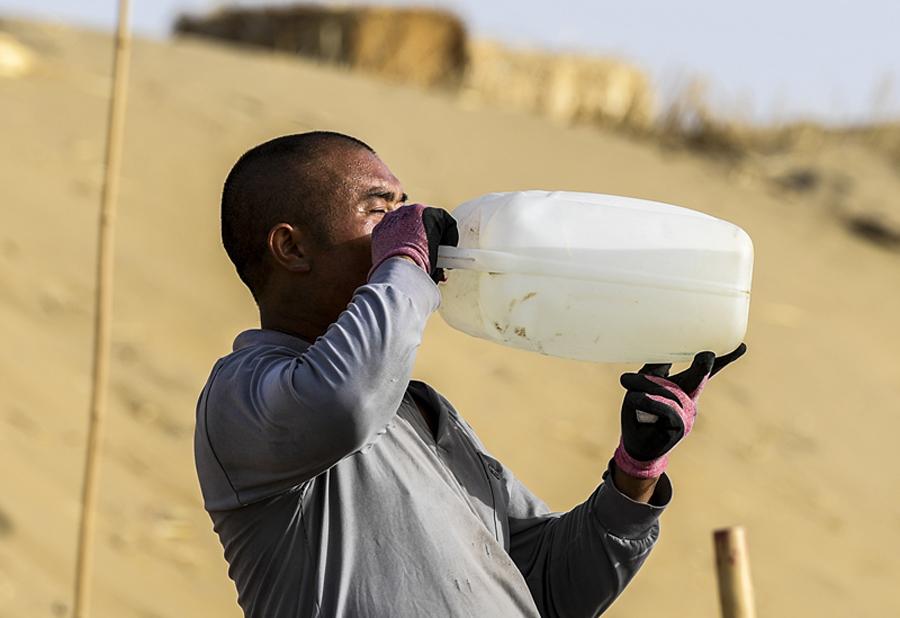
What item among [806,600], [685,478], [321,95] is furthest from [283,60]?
[806,600]

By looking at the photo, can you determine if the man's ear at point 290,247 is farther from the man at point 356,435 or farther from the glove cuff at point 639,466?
the glove cuff at point 639,466

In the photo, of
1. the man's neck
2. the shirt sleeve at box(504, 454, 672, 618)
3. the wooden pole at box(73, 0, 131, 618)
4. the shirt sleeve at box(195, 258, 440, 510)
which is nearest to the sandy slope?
the wooden pole at box(73, 0, 131, 618)

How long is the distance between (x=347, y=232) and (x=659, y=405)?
1.53ft

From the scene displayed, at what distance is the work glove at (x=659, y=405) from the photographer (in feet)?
5.86

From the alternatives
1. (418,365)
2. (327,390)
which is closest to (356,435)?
(327,390)

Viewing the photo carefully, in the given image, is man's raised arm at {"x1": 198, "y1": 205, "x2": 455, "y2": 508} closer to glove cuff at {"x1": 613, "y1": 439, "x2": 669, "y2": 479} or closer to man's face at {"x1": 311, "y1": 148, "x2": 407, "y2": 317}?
man's face at {"x1": 311, "y1": 148, "x2": 407, "y2": 317}

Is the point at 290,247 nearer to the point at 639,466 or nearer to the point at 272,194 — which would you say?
the point at 272,194

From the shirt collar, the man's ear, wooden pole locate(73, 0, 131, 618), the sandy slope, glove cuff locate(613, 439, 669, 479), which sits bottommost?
the sandy slope

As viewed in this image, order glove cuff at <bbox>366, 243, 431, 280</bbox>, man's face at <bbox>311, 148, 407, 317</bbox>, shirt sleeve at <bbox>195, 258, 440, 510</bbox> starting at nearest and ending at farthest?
1. shirt sleeve at <bbox>195, 258, 440, 510</bbox>
2. glove cuff at <bbox>366, 243, 431, 280</bbox>
3. man's face at <bbox>311, 148, 407, 317</bbox>

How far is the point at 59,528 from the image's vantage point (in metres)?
4.91

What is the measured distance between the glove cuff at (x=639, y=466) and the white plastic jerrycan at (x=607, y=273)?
14cm

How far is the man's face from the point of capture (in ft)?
6.09

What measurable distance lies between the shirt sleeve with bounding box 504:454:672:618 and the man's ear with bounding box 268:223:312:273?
46cm

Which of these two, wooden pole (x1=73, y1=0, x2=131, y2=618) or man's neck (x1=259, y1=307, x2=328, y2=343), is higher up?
man's neck (x1=259, y1=307, x2=328, y2=343)
